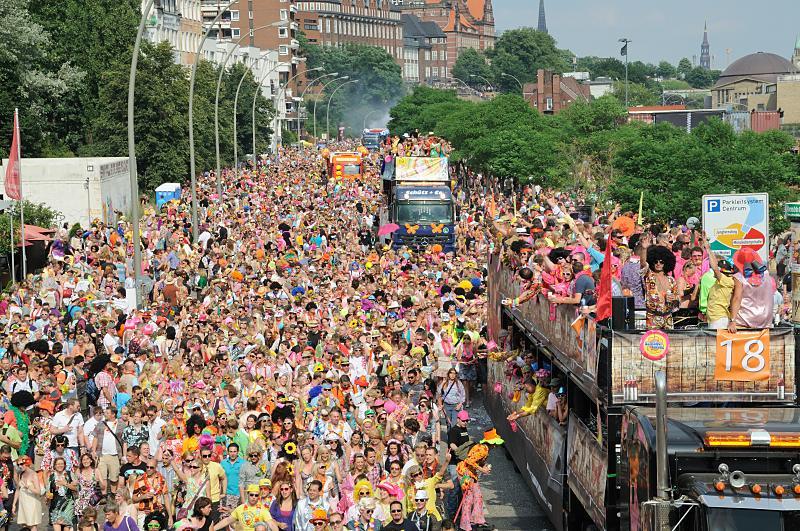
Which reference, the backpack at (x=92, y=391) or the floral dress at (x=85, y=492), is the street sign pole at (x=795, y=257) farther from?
the backpack at (x=92, y=391)

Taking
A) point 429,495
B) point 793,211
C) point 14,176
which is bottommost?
point 429,495

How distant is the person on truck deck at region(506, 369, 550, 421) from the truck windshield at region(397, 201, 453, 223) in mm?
32031

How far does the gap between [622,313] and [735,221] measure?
32.6ft

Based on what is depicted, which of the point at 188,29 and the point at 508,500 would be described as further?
the point at 188,29

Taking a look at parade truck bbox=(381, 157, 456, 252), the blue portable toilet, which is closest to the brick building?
the blue portable toilet

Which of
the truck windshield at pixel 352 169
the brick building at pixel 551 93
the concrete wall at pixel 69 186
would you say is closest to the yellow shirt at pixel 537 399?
the concrete wall at pixel 69 186

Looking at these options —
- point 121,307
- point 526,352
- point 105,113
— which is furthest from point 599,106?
point 526,352

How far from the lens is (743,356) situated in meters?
12.1

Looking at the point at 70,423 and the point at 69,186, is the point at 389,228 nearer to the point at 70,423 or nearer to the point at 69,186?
the point at 69,186

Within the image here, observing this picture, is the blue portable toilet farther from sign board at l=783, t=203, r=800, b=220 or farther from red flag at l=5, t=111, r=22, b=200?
red flag at l=5, t=111, r=22, b=200

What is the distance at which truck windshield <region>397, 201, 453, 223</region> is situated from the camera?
4947 cm

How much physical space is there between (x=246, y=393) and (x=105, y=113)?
5356 cm

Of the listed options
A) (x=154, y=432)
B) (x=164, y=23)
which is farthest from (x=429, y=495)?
(x=164, y=23)

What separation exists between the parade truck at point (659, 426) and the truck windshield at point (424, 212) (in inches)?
1231
